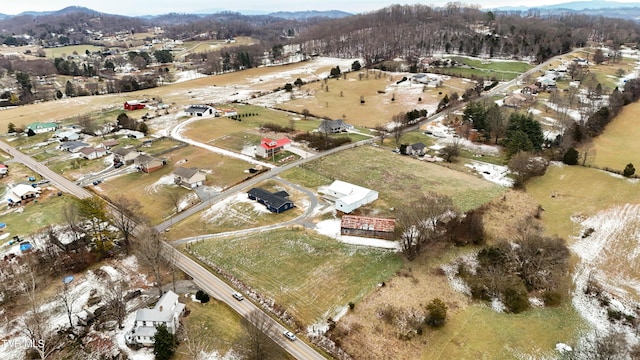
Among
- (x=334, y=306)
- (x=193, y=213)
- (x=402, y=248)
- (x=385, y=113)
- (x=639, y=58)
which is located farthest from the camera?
(x=639, y=58)

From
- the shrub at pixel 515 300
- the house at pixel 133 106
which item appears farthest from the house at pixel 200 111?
the shrub at pixel 515 300

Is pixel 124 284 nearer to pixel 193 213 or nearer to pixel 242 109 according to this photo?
pixel 193 213

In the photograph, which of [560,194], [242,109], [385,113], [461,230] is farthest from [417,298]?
[242,109]

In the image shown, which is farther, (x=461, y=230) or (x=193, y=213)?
(x=193, y=213)

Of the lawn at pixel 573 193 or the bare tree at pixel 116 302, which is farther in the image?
the lawn at pixel 573 193

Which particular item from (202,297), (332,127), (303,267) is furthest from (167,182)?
(332,127)

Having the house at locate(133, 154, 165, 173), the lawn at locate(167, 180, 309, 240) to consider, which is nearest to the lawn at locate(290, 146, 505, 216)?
the lawn at locate(167, 180, 309, 240)

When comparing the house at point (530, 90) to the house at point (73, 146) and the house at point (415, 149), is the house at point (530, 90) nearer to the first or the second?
the house at point (415, 149)
